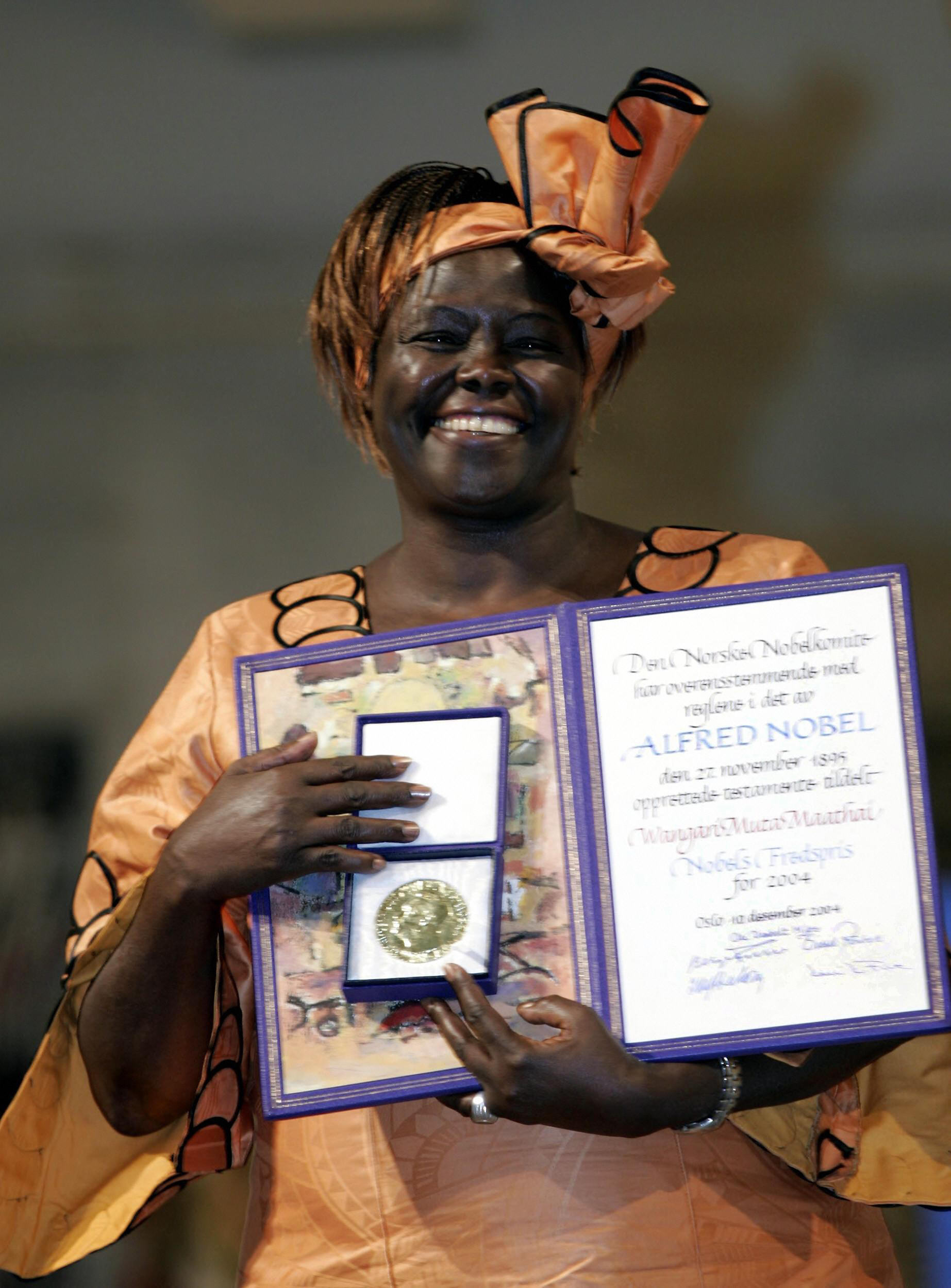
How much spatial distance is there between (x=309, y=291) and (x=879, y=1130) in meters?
1.51

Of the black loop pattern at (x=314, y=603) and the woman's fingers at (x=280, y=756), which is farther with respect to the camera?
the black loop pattern at (x=314, y=603)

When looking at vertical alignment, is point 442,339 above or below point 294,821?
above

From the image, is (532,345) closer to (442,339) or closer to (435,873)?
(442,339)

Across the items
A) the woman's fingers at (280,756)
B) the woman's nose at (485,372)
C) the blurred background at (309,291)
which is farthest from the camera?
the blurred background at (309,291)

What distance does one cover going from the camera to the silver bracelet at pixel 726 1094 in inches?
47.7

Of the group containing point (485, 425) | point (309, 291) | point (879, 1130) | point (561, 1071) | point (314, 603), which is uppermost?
point (309, 291)

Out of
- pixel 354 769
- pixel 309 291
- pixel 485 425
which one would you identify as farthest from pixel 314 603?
pixel 309 291

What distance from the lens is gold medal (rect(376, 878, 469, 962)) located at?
1.18 metres

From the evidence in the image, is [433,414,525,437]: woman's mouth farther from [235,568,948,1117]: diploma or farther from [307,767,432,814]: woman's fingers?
[307,767,432,814]: woman's fingers

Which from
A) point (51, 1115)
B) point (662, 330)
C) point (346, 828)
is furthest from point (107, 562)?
point (346, 828)

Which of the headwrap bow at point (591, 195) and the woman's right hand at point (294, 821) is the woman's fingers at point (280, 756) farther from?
the headwrap bow at point (591, 195)

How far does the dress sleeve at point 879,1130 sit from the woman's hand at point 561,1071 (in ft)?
0.55
